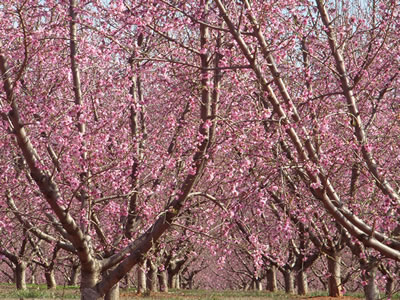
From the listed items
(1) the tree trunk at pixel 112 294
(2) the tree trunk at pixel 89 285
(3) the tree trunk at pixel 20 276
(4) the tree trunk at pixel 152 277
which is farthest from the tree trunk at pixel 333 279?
(3) the tree trunk at pixel 20 276

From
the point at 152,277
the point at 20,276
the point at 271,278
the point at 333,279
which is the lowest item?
the point at 271,278

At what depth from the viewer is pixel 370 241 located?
6.10 meters

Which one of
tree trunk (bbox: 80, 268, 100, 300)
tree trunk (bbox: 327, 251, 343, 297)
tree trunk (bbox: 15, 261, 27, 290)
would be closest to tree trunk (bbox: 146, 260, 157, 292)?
tree trunk (bbox: 15, 261, 27, 290)

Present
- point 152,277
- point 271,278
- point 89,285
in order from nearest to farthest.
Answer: point 89,285, point 152,277, point 271,278

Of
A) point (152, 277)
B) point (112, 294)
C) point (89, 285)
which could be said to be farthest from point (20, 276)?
point (89, 285)

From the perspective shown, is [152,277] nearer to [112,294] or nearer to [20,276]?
[20,276]

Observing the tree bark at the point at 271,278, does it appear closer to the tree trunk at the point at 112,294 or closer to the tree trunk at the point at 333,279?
the tree trunk at the point at 333,279

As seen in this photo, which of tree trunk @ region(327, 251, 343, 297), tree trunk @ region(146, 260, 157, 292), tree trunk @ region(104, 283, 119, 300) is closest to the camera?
tree trunk @ region(104, 283, 119, 300)

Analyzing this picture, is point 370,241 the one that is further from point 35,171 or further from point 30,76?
point 30,76

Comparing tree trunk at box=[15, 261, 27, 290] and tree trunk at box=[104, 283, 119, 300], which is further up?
tree trunk at box=[15, 261, 27, 290]

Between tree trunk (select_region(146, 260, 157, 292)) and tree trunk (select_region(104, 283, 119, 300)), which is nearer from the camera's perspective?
tree trunk (select_region(104, 283, 119, 300))

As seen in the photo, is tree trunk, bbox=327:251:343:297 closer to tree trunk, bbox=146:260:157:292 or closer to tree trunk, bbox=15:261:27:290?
tree trunk, bbox=146:260:157:292

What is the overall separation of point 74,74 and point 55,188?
2795 millimetres

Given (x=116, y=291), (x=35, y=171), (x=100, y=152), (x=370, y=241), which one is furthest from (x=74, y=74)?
(x=370, y=241)
